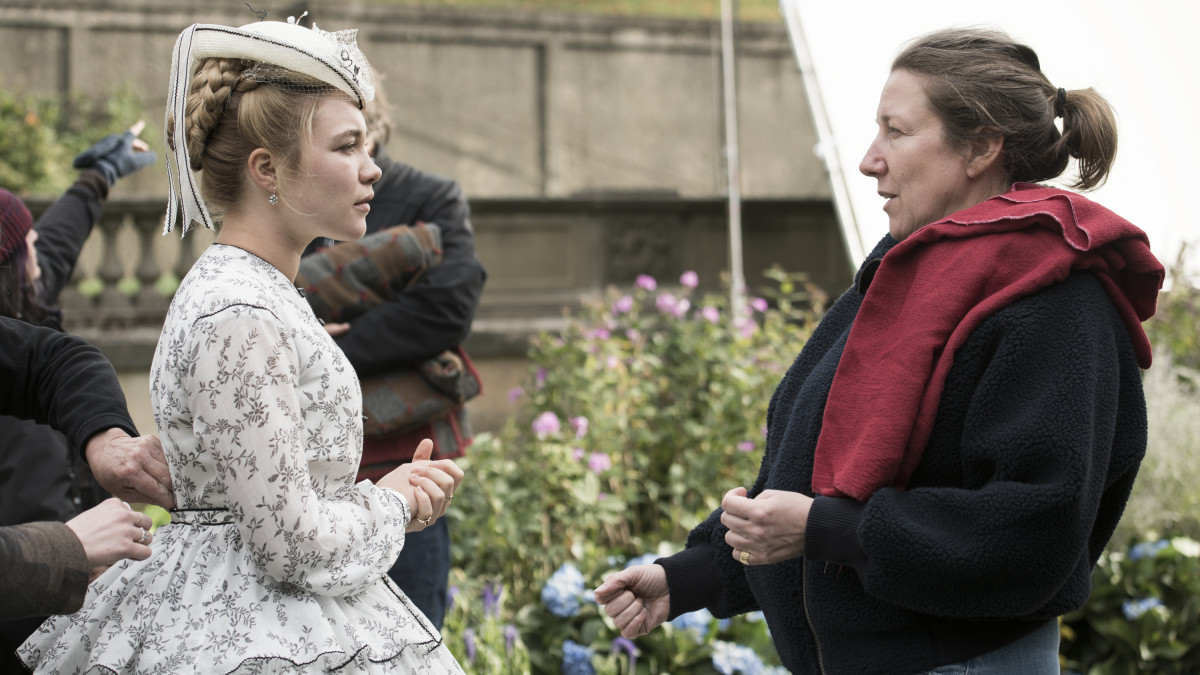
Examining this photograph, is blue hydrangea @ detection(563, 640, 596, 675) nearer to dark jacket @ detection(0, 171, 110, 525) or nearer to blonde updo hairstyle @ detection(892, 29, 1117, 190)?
dark jacket @ detection(0, 171, 110, 525)

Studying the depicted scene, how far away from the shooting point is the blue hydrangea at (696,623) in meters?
3.10

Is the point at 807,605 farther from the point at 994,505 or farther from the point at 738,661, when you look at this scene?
the point at 738,661

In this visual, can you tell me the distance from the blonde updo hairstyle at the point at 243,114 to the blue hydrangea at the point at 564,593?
193 cm

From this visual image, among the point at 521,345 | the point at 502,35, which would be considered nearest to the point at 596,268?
the point at 521,345

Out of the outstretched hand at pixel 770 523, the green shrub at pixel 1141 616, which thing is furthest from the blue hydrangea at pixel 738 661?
the outstretched hand at pixel 770 523

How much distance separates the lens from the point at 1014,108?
5.23 ft

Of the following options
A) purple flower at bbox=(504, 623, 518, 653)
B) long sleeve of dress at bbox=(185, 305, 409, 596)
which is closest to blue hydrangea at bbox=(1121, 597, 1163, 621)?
purple flower at bbox=(504, 623, 518, 653)

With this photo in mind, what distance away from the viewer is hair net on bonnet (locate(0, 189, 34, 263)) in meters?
2.14

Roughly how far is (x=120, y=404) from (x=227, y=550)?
397mm

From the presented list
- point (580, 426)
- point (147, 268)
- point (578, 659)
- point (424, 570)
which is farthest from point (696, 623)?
point (147, 268)

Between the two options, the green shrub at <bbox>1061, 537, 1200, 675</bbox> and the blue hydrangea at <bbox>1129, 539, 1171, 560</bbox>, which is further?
the blue hydrangea at <bbox>1129, 539, 1171, 560</bbox>

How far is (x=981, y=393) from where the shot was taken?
1421 millimetres

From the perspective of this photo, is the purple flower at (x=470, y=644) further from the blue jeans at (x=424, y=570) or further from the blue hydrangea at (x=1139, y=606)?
the blue hydrangea at (x=1139, y=606)

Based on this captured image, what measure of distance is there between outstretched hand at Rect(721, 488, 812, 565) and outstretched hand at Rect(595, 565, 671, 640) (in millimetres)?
345
